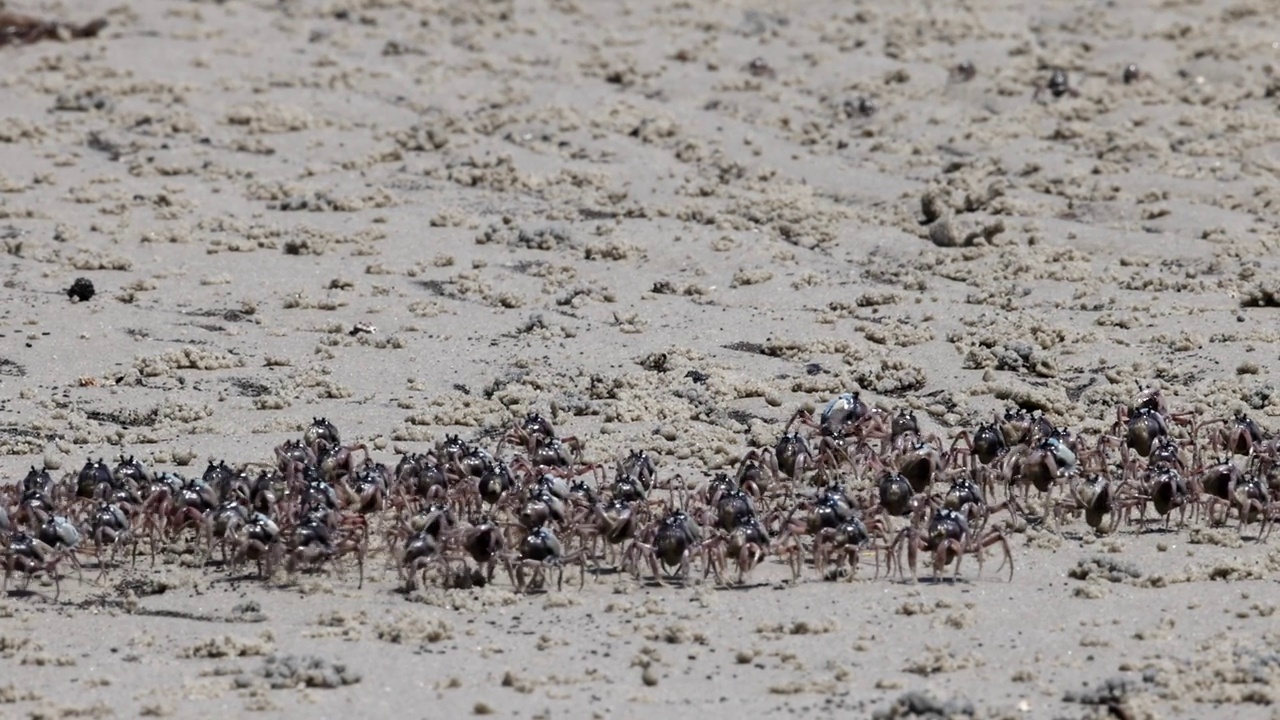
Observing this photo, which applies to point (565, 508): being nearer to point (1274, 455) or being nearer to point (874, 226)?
point (1274, 455)

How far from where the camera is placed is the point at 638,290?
13086 millimetres

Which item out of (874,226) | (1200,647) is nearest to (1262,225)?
(874,226)

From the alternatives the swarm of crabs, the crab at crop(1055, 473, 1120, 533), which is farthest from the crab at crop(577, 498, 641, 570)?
the crab at crop(1055, 473, 1120, 533)

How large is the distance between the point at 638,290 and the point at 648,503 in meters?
4.03

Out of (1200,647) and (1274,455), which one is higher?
(1274,455)

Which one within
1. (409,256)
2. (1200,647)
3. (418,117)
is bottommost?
(1200,647)

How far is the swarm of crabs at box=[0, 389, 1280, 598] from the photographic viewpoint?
28.7 ft

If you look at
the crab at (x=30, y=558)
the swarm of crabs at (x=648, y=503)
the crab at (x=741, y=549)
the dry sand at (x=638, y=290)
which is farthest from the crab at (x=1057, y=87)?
the crab at (x=30, y=558)

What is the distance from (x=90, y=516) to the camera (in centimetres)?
896

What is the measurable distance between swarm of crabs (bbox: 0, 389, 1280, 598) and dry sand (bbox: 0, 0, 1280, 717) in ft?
0.59

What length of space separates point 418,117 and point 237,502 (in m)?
7.47

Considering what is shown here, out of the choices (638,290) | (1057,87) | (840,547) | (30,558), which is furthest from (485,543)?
(1057,87)

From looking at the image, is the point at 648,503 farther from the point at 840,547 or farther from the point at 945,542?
the point at 945,542

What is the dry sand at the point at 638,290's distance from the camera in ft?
25.8
